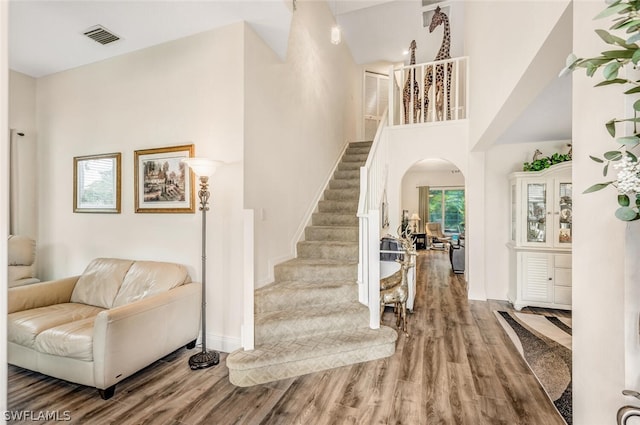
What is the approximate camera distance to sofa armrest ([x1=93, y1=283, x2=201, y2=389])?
207cm

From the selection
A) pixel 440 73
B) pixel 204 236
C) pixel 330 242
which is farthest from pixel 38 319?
pixel 440 73

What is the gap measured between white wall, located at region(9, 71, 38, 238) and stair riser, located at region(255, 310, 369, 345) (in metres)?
3.45

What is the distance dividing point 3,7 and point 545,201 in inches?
204

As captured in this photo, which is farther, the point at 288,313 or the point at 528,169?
the point at 528,169

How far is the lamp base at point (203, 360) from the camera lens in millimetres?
2533

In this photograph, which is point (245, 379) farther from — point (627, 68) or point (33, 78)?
point (33, 78)

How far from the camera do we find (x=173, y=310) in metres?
2.57

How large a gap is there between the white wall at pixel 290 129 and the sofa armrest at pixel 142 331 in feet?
2.46

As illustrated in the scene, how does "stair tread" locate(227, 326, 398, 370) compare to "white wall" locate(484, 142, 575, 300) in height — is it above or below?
below

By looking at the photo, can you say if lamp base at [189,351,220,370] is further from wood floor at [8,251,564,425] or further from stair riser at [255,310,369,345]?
stair riser at [255,310,369,345]

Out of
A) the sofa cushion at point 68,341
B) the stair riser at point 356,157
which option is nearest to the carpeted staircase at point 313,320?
the sofa cushion at point 68,341

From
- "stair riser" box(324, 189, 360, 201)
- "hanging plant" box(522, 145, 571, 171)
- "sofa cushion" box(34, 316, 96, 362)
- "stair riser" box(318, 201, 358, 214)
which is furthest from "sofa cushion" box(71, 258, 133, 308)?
"hanging plant" box(522, 145, 571, 171)

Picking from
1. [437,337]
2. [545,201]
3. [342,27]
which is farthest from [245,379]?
[342,27]

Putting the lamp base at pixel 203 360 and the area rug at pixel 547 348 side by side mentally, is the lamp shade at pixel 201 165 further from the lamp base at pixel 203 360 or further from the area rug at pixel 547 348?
the area rug at pixel 547 348
